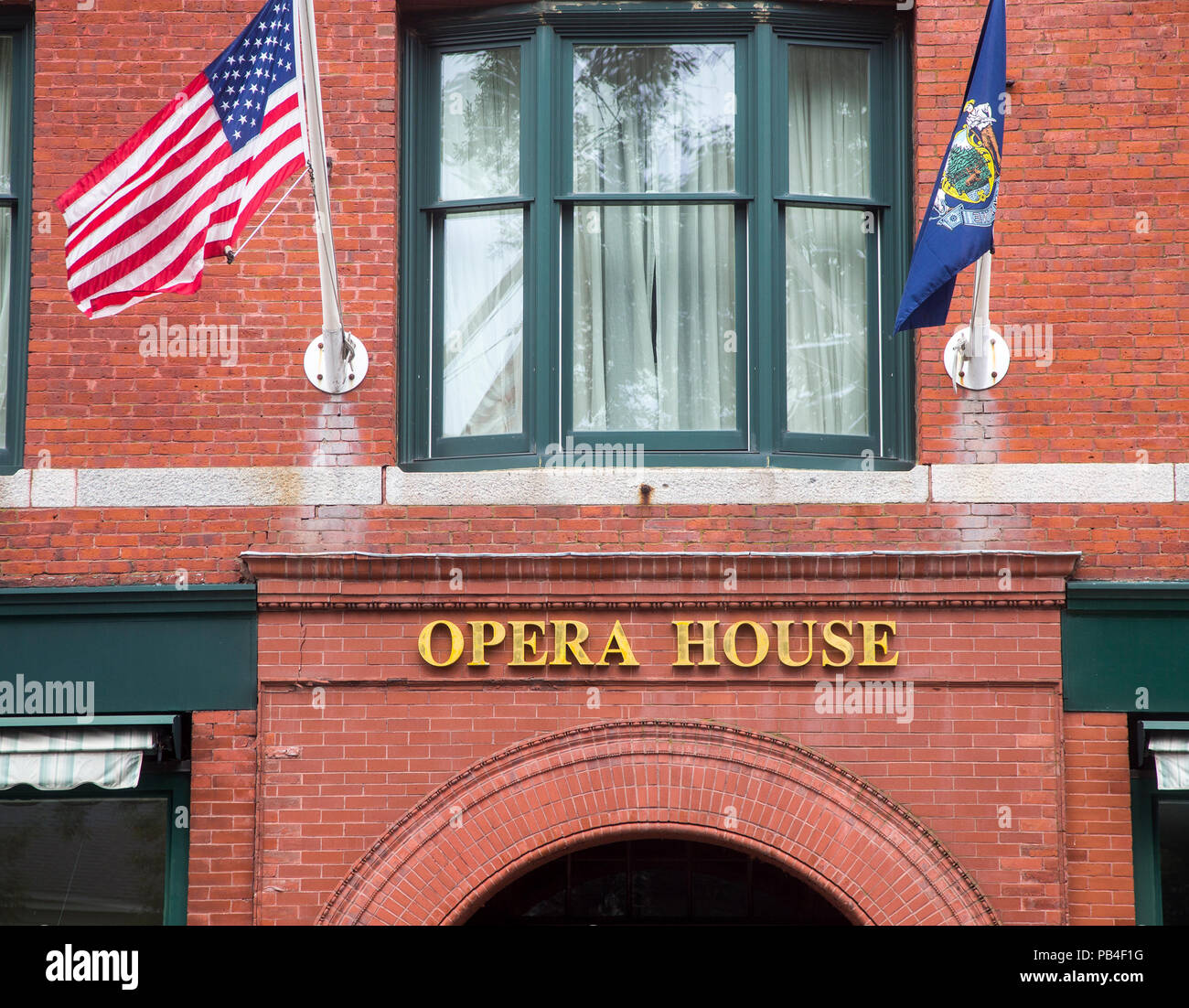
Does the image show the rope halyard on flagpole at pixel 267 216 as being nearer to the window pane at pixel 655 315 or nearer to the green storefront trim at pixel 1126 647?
the window pane at pixel 655 315

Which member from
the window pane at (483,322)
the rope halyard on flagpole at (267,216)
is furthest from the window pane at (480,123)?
the rope halyard on flagpole at (267,216)

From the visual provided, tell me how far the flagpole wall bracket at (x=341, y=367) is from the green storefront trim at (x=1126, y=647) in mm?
4065

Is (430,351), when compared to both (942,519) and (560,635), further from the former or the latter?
(942,519)

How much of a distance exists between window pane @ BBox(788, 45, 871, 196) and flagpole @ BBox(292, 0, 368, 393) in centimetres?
273

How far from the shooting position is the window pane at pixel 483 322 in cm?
893

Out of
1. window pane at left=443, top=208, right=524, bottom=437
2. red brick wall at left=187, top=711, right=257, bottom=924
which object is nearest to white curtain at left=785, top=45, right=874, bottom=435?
window pane at left=443, top=208, right=524, bottom=437

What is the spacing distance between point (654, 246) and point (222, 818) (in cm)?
401

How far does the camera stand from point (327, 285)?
819 centimetres

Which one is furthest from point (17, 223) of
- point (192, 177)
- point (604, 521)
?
point (604, 521)

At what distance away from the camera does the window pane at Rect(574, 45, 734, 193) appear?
901cm

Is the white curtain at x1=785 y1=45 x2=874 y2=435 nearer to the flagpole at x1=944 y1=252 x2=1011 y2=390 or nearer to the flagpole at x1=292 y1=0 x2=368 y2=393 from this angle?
the flagpole at x1=944 y1=252 x2=1011 y2=390

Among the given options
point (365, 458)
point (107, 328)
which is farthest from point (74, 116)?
point (365, 458)

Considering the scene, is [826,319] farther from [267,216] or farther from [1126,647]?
[267,216]
